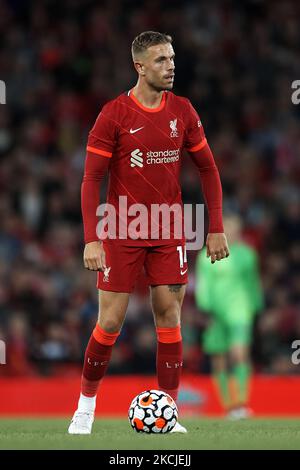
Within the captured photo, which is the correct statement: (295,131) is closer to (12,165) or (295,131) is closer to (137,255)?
(12,165)

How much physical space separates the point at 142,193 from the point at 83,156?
25.8ft

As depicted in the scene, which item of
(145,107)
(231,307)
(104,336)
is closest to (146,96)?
(145,107)

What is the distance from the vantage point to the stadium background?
42.4ft

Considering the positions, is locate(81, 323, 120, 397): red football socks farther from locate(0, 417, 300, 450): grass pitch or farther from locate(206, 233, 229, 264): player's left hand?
locate(206, 233, 229, 264): player's left hand

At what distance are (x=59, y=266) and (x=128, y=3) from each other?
14.1ft

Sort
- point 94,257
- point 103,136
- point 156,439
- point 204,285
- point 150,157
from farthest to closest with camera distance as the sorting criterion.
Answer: point 204,285 → point 150,157 → point 103,136 → point 94,257 → point 156,439

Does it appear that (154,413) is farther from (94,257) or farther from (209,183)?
(209,183)

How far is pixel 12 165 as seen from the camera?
1476 centimetres

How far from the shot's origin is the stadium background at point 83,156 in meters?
12.9

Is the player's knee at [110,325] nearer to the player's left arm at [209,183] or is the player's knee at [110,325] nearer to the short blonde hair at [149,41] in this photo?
the player's left arm at [209,183]

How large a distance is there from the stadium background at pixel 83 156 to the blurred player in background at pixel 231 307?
3.00 feet

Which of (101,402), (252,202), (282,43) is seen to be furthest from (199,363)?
(282,43)

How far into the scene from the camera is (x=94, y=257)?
7039 mm

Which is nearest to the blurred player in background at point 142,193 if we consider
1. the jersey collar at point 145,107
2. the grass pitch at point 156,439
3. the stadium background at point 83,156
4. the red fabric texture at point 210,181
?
the jersey collar at point 145,107
